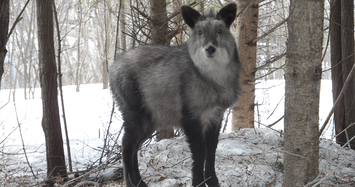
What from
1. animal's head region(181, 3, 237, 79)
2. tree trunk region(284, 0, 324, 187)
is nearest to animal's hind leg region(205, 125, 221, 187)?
animal's head region(181, 3, 237, 79)

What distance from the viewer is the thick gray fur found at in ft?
10.7

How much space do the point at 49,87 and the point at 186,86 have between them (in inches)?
75.9

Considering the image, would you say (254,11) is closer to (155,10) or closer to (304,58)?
(155,10)

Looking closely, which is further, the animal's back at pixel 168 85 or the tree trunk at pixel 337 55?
the tree trunk at pixel 337 55

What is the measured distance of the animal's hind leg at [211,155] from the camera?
347 cm

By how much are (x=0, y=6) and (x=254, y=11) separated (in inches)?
156

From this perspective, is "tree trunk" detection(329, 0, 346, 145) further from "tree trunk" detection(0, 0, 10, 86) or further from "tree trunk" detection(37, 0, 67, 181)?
"tree trunk" detection(0, 0, 10, 86)

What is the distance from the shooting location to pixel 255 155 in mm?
4062

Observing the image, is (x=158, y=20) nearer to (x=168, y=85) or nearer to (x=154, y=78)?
(x=154, y=78)

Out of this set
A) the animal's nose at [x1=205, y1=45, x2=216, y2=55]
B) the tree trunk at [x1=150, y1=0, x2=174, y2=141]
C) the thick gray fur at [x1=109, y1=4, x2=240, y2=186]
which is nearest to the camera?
the animal's nose at [x1=205, y1=45, x2=216, y2=55]

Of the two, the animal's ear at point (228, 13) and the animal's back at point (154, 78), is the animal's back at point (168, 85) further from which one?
the animal's ear at point (228, 13)

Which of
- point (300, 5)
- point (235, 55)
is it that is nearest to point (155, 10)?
point (235, 55)

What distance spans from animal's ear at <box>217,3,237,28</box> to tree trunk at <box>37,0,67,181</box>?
2277 millimetres

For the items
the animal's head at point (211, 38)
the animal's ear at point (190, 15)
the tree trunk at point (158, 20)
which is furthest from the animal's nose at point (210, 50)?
the tree trunk at point (158, 20)
